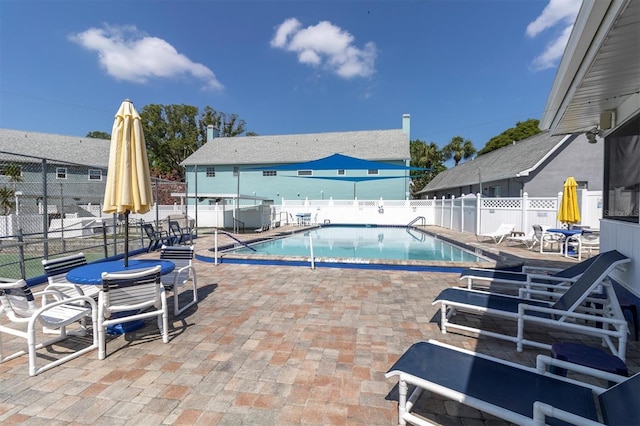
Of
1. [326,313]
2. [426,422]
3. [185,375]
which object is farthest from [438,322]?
[185,375]

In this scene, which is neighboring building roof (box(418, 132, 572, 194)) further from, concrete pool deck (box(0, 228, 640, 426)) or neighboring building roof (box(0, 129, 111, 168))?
neighboring building roof (box(0, 129, 111, 168))

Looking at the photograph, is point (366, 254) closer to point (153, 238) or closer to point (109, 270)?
point (153, 238)

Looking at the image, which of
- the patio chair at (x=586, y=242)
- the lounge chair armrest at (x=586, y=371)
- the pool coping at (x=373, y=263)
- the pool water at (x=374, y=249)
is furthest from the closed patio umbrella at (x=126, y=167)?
the patio chair at (x=586, y=242)

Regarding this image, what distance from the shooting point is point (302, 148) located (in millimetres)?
26500

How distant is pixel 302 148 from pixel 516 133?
25.8 meters

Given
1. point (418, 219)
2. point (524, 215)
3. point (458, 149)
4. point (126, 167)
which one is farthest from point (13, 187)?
point (458, 149)

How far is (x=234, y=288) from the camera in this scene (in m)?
5.50

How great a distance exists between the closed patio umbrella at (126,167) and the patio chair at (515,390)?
3.65 metres

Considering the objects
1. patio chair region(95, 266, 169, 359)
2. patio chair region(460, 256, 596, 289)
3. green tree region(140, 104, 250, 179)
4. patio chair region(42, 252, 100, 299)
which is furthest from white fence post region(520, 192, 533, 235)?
green tree region(140, 104, 250, 179)

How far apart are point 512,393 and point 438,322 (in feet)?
7.02

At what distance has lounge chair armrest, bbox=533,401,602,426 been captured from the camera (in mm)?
1444

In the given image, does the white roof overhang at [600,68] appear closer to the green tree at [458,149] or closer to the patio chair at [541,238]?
the patio chair at [541,238]

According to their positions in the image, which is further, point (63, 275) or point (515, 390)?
point (63, 275)

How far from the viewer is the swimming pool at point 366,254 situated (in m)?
7.18
